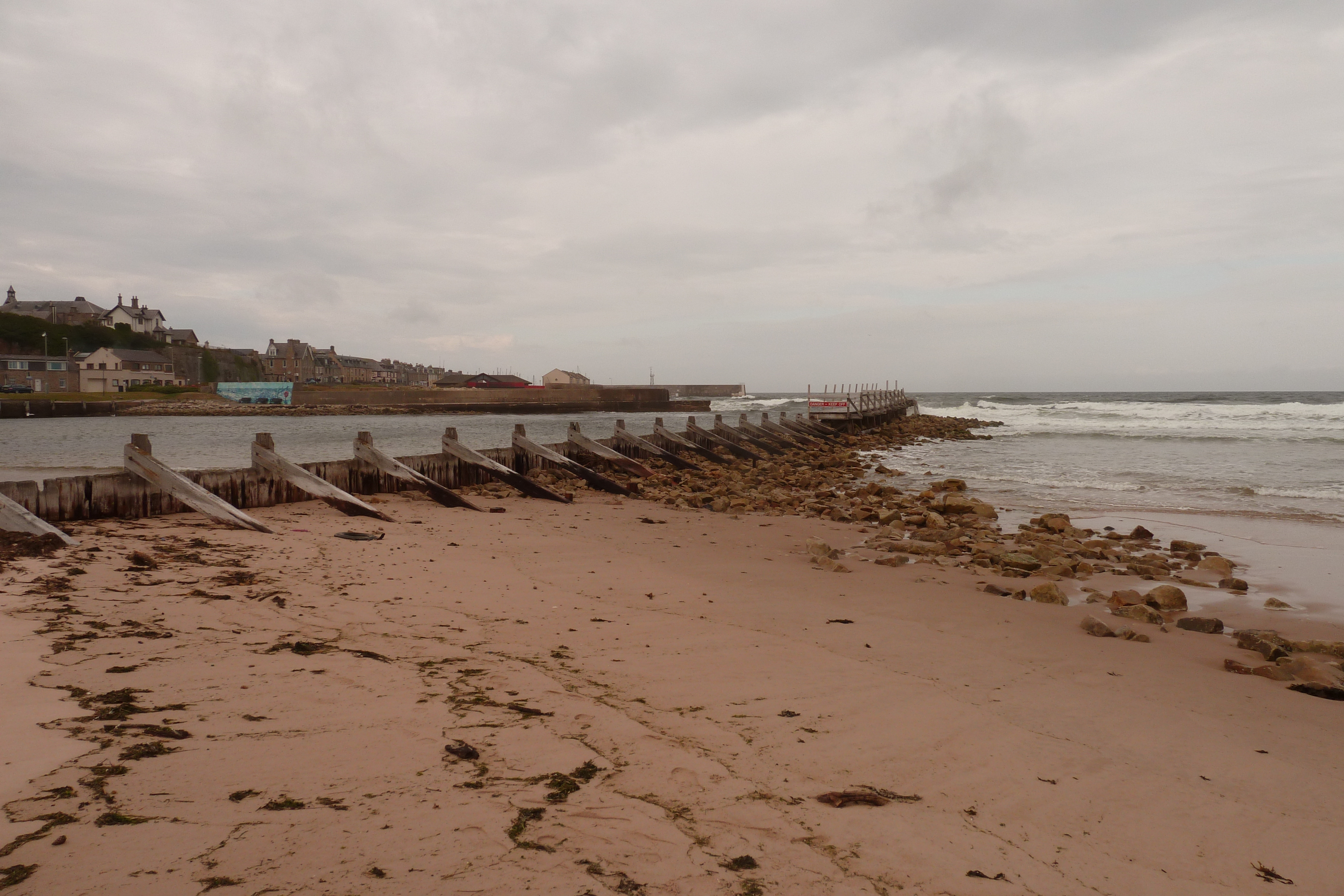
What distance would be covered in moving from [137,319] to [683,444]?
11535 cm

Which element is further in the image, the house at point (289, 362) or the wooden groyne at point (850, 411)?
the house at point (289, 362)

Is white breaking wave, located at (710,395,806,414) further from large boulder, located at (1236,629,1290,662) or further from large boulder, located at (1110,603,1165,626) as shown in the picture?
large boulder, located at (1236,629,1290,662)

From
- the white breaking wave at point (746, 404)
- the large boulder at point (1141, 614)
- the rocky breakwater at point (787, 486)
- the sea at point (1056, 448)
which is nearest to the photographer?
the large boulder at point (1141, 614)

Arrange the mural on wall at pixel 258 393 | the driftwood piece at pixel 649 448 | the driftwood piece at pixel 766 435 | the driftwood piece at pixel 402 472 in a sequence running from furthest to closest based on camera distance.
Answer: the mural on wall at pixel 258 393, the driftwood piece at pixel 766 435, the driftwood piece at pixel 649 448, the driftwood piece at pixel 402 472

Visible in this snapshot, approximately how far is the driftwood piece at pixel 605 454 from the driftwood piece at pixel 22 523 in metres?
9.62

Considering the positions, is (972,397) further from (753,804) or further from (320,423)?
(753,804)

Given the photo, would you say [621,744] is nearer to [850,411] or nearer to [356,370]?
[850,411]

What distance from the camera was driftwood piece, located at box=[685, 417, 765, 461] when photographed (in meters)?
22.4

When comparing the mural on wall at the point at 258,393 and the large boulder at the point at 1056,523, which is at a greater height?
the mural on wall at the point at 258,393

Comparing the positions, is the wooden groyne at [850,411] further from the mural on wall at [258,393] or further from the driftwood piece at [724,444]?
the mural on wall at [258,393]

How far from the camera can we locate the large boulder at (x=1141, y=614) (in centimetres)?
631

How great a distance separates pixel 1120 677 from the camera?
495 centimetres

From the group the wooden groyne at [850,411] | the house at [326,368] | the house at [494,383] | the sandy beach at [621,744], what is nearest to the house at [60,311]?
the house at [326,368]

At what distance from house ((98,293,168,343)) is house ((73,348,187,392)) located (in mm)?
16933
